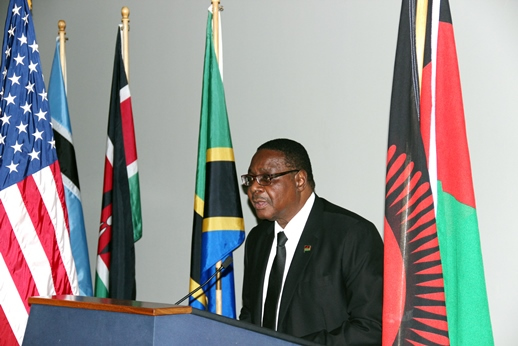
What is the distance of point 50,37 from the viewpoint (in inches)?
213

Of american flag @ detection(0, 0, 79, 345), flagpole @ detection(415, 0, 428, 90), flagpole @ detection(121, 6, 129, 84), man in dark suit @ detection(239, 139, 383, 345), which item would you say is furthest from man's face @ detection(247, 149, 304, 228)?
flagpole @ detection(121, 6, 129, 84)

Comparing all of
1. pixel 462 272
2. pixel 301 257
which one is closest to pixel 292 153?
pixel 301 257

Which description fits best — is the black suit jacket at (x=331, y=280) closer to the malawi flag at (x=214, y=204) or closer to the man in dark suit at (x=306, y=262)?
the man in dark suit at (x=306, y=262)

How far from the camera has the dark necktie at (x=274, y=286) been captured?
3105 millimetres

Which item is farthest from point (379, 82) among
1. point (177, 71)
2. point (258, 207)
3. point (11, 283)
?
point (11, 283)

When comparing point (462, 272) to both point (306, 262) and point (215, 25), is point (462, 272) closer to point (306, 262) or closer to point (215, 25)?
point (306, 262)

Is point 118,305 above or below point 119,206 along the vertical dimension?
below

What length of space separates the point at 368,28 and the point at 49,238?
1.92 metres

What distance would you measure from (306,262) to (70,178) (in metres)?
1.60

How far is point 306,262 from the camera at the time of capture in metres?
3.10

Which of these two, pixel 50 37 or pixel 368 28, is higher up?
pixel 50 37

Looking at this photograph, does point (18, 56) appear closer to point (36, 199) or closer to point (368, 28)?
point (36, 199)

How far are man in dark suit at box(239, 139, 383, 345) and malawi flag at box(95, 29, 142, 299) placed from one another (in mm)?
852

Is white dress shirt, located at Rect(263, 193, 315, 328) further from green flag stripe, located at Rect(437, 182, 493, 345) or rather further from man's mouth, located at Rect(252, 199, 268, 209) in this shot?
green flag stripe, located at Rect(437, 182, 493, 345)
